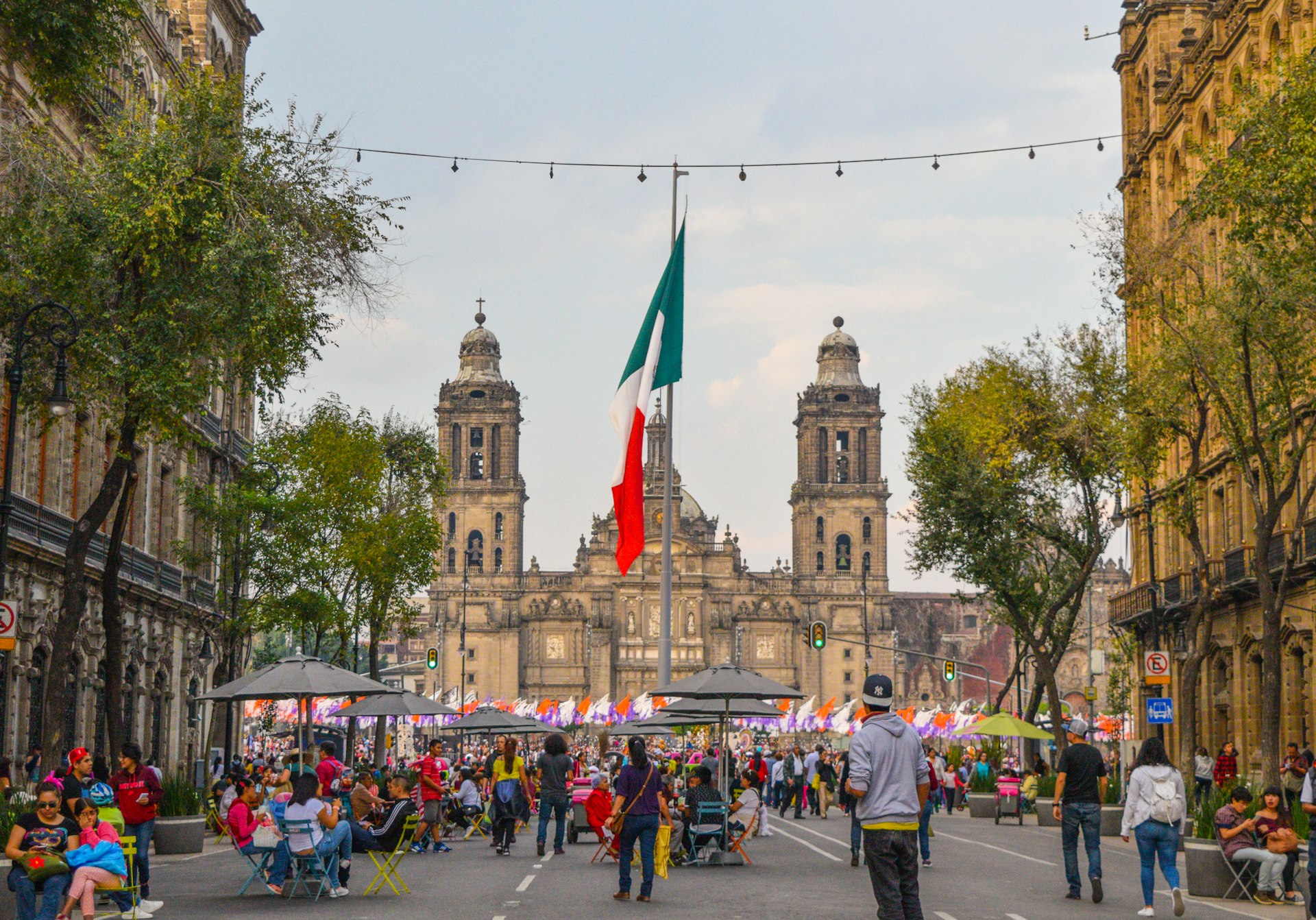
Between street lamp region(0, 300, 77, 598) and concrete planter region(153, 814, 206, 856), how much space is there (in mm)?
4942

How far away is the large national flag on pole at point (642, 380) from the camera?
79.6 feet

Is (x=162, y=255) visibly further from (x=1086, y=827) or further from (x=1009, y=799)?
(x=1009, y=799)

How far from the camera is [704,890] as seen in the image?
1802 cm

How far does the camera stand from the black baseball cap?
1125cm

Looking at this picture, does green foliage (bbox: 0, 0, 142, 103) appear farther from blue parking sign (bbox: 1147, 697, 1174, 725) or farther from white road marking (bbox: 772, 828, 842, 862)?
blue parking sign (bbox: 1147, 697, 1174, 725)

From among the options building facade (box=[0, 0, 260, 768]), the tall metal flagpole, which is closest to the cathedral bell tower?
building facade (box=[0, 0, 260, 768])

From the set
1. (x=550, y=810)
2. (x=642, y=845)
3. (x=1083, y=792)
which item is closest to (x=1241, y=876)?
(x=1083, y=792)

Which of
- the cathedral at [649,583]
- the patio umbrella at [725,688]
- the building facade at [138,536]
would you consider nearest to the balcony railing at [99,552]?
the building facade at [138,536]

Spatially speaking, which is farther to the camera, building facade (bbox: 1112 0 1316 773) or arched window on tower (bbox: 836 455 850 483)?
arched window on tower (bbox: 836 455 850 483)

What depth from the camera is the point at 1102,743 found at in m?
84.6

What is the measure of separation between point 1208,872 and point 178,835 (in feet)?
45.3

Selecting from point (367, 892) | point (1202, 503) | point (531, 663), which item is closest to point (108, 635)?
point (367, 892)

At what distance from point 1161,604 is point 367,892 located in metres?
29.3

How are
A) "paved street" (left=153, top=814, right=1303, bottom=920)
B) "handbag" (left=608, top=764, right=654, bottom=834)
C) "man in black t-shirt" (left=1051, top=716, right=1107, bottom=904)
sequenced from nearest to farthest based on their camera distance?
"paved street" (left=153, top=814, right=1303, bottom=920), "man in black t-shirt" (left=1051, top=716, right=1107, bottom=904), "handbag" (left=608, top=764, right=654, bottom=834)
